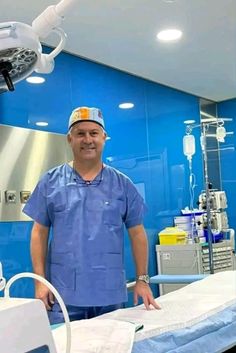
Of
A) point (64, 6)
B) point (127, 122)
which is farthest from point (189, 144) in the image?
point (64, 6)

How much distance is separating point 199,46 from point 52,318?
2.19m

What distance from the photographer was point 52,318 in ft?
5.10

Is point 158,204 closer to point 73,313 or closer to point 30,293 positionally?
point 30,293

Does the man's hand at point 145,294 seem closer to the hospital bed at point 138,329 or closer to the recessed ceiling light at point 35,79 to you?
the hospital bed at point 138,329

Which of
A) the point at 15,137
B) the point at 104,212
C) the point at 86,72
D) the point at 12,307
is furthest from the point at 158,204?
the point at 12,307

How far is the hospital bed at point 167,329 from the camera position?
105cm

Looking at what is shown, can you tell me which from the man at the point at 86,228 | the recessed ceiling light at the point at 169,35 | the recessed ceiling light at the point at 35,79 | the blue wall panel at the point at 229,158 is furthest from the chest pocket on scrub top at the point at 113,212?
the blue wall panel at the point at 229,158

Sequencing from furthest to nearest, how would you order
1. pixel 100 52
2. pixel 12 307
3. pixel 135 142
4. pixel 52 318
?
pixel 135 142, pixel 100 52, pixel 52 318, pixel 12 307

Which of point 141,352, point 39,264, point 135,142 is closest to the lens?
point 141,352

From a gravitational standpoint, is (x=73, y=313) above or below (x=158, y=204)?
below

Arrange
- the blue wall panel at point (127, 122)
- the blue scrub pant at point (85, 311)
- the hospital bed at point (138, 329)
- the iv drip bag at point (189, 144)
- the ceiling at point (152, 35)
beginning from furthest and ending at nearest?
1. the iv drip bag at point (189, 144)
2. the blue wall panel at point (127, 122)
3. the ceiling at point (152, 35)
4. the blue scrub pant at point (85, 311)
5. the hospital bed at point (138, 329)

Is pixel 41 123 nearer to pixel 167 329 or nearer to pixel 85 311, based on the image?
pixel 85 311

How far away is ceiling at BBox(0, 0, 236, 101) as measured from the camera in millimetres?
2373

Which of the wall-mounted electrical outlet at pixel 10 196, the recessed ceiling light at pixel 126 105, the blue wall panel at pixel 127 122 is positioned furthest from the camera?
the recessed ceiling light at pixel 126 105
